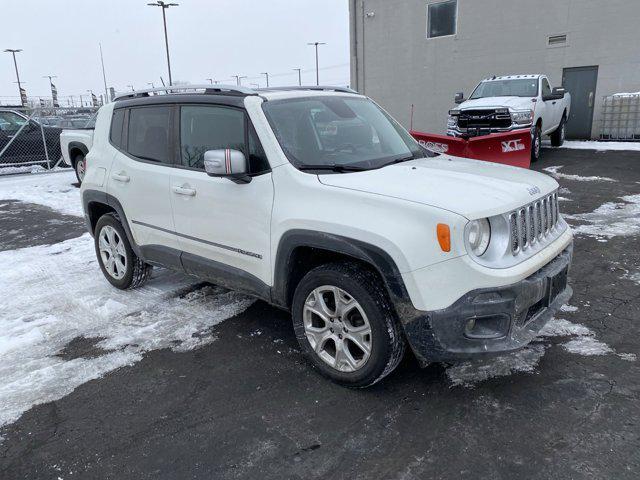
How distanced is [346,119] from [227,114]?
36.8 inches

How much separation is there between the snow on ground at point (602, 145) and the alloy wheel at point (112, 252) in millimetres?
13282

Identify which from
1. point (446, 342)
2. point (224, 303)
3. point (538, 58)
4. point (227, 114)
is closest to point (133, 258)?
point (224, 303)

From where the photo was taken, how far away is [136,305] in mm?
4762

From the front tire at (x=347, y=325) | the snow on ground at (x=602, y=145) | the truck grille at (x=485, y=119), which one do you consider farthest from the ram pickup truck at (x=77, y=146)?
the snow on ground at (x=602, y=145)

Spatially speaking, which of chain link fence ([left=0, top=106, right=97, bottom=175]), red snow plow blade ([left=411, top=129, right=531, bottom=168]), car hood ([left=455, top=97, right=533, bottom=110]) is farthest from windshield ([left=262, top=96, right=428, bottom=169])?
chain link fence ([left=0, top=106, right=97, bottom=175])

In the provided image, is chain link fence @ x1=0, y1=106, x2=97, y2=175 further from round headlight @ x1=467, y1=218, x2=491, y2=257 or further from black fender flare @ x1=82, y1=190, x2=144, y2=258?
round headlight @ x1=467, y1=218, x2=491, y2=257

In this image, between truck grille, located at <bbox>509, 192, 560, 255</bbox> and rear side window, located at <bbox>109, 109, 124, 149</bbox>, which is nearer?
truck grille, located at <bbox>509, 192, 560, 255</bbox>

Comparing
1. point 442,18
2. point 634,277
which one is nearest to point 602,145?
point 442,18

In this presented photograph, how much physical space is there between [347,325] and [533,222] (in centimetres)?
135

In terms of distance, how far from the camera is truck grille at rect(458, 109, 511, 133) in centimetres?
1118

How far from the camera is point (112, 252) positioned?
5.19 meters

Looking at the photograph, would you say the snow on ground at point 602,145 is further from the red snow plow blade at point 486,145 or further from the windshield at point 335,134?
the windshield at point 335,134

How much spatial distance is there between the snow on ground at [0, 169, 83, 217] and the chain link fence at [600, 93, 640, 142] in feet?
49.0

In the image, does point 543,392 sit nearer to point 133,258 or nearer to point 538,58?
point 133,258
